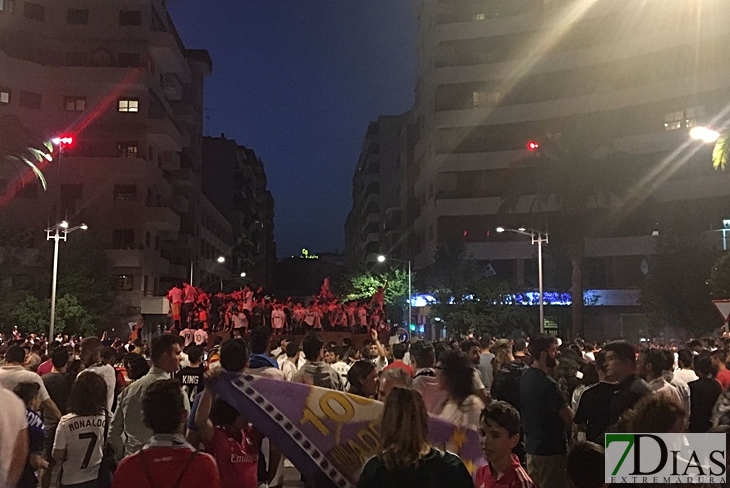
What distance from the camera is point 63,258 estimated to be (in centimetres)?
4059

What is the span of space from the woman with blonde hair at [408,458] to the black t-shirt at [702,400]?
16.9 ft

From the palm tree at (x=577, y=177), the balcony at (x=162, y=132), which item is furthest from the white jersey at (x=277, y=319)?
the balcony at (x=162, y=132)

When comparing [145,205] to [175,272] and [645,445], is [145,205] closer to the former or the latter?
[175,272]

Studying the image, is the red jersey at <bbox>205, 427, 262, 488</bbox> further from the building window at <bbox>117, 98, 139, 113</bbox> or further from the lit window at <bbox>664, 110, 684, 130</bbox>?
the building window at <bbox>117, 98, 139, 113</bbox>

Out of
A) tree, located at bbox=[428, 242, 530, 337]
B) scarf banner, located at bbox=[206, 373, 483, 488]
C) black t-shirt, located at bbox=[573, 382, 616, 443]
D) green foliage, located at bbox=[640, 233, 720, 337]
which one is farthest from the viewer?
tree, located at bbox=[428, 242, 530, 337]

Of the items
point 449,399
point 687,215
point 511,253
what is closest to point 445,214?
point 511,253

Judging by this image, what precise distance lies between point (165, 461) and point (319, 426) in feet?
3.31

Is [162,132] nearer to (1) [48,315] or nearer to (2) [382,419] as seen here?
(1) [48,315]

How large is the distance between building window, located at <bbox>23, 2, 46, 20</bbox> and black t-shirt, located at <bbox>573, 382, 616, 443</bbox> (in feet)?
166

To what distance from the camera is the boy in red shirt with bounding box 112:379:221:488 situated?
376 cm

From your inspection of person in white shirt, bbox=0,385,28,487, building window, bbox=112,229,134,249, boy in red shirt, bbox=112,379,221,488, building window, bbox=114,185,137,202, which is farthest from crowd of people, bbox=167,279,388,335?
boy in red shirt, bbox=112,379,221,488

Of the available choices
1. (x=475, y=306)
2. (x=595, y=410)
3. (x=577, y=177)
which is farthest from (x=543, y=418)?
(x=475, y=306)

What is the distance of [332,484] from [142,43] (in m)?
49.0

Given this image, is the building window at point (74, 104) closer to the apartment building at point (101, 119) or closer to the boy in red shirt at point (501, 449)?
the apartment building at point (101, 119)
